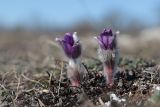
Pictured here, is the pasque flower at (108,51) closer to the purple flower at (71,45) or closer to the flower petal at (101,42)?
the flower petal at (101,42)

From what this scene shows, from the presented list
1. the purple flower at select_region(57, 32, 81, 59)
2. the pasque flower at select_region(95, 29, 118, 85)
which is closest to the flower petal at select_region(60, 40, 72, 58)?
the purple flower at select_region(57, 32, 81, 59)

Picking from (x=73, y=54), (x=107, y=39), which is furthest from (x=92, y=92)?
(x=107, y=39)

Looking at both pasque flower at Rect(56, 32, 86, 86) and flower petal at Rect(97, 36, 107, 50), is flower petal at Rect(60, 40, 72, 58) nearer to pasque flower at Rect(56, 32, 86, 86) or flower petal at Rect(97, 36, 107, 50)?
pasque flower at Rect(56, 32, 86, 86)

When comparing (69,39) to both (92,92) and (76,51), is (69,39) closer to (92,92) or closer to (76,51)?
(76,51)

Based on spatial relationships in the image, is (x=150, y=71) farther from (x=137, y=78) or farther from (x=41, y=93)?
(x=41, y=93)

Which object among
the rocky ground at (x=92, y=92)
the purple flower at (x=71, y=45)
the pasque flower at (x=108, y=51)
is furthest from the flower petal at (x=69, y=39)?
the rocky ground at (x=92, y=92)
